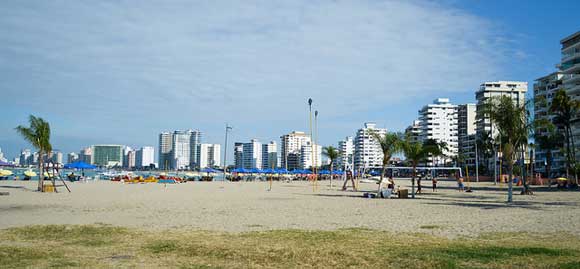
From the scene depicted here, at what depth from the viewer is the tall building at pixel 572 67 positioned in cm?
8122

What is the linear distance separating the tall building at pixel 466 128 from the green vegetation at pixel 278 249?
14042cm

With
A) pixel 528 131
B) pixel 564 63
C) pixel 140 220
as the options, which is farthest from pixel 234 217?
pixel 564 63

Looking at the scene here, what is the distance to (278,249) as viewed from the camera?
10.1 metres

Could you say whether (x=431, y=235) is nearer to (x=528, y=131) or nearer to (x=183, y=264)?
(x=183, y=264)

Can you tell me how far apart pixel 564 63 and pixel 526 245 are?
88.4 meters

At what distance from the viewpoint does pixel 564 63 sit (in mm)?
86500

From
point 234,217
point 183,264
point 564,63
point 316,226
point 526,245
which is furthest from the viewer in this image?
point 564,63

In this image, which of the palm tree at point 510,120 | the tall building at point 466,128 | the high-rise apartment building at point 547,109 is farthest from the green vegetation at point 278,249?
the tall building at point 466,128

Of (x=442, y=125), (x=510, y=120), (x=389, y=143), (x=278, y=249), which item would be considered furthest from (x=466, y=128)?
Result: (x=278, y=249)

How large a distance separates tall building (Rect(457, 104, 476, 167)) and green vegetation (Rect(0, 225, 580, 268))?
14042 centimetres

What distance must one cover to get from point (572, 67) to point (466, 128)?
245 feet

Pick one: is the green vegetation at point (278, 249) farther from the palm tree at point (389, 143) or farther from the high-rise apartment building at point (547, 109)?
the high-rise apartment building at point (547, 109)

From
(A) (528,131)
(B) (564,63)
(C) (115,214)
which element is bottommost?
(C) (115,214)

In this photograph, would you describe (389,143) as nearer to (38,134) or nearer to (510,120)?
(510,120)
